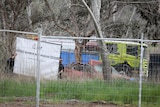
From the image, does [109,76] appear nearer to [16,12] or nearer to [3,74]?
[3,74]

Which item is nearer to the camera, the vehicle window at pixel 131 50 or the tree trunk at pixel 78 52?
the tree trunk at pixel 78 52

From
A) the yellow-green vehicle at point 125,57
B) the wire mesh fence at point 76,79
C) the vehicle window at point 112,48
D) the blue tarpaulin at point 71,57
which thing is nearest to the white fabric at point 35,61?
the wire mesh fence at point 76,79

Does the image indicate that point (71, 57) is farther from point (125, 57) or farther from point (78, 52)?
point (125, 57)

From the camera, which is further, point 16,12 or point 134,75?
point 16,12

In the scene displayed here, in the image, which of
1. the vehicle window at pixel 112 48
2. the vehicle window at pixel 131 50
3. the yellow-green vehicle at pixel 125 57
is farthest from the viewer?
the vehicle window at pixel 131 50

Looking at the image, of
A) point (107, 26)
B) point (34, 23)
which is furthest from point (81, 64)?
point (34, 23)

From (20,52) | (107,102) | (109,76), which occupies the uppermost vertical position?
(20,52)

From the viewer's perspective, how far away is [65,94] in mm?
10156

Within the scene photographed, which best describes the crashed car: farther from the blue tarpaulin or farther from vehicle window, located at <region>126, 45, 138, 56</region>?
vehicle window, located at <region>126, 45, 138, 56</region>

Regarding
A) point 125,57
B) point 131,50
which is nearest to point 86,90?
point 125,57

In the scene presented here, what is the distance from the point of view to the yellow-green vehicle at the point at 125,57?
32.9 feet

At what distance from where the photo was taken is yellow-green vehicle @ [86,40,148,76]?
1002cm

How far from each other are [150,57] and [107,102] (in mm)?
1796

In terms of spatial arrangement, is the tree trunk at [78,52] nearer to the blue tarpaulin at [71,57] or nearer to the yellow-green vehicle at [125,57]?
the blue tarpaulin at [71,57]
